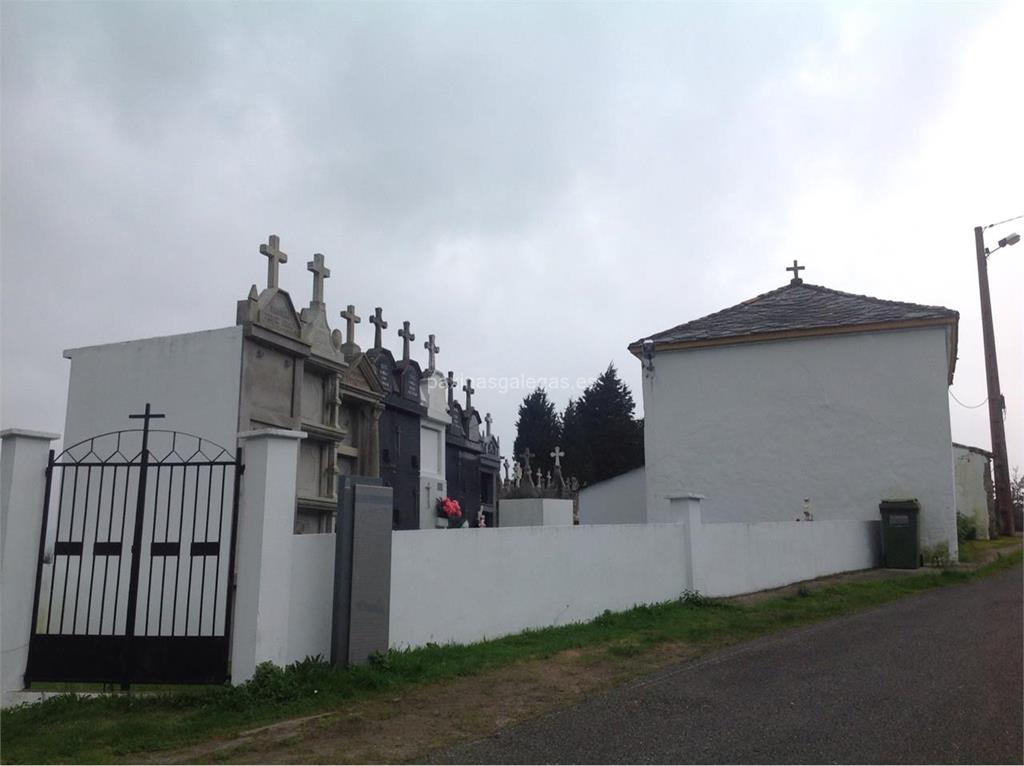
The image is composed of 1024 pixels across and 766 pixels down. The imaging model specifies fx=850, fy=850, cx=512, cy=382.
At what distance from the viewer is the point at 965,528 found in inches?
895

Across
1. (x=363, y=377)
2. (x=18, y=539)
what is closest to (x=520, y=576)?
(x=18, y=539)

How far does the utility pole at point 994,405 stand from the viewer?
22.4 metres

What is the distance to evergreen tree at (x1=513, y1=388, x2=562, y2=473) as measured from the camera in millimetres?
48344

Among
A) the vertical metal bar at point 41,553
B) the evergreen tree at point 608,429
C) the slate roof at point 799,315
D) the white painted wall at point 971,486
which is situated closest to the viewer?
the vertical metal bar at point 41,553

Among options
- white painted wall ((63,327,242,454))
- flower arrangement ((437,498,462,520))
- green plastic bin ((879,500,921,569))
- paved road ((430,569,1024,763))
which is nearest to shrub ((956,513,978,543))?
green plastic bin ((879,500,921,569))

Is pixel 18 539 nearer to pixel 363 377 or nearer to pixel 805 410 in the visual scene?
pixel 363 377

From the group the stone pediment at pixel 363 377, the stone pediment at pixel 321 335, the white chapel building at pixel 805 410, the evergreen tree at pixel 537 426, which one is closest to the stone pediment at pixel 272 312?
the stone pediment at pixel 321 335

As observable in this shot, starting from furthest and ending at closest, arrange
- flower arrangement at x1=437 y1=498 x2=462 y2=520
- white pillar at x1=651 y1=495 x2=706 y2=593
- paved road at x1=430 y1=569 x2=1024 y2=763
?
flower arrangement at x1=437 y1=498 x2=462 y2=520, white pillar at x1=651 y1=495 x2=706 y2=593, paved road at x1=430 y1=569 x2=1024 y2=763

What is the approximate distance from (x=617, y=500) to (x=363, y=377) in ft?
39.2

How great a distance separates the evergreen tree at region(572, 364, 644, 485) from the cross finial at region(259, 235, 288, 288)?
30.8 metres

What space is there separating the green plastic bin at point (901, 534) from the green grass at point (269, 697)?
837 centimetres

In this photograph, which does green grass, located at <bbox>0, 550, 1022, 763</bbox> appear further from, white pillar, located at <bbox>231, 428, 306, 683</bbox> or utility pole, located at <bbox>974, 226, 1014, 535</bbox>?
utility pole, located at <bbox>974, 226, 1014, 535</bbox>

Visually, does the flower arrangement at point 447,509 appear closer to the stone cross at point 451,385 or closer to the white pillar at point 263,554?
the stone cross at point 451,385

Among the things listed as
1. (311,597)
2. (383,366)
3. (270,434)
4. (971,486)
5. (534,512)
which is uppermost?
(383,366)
